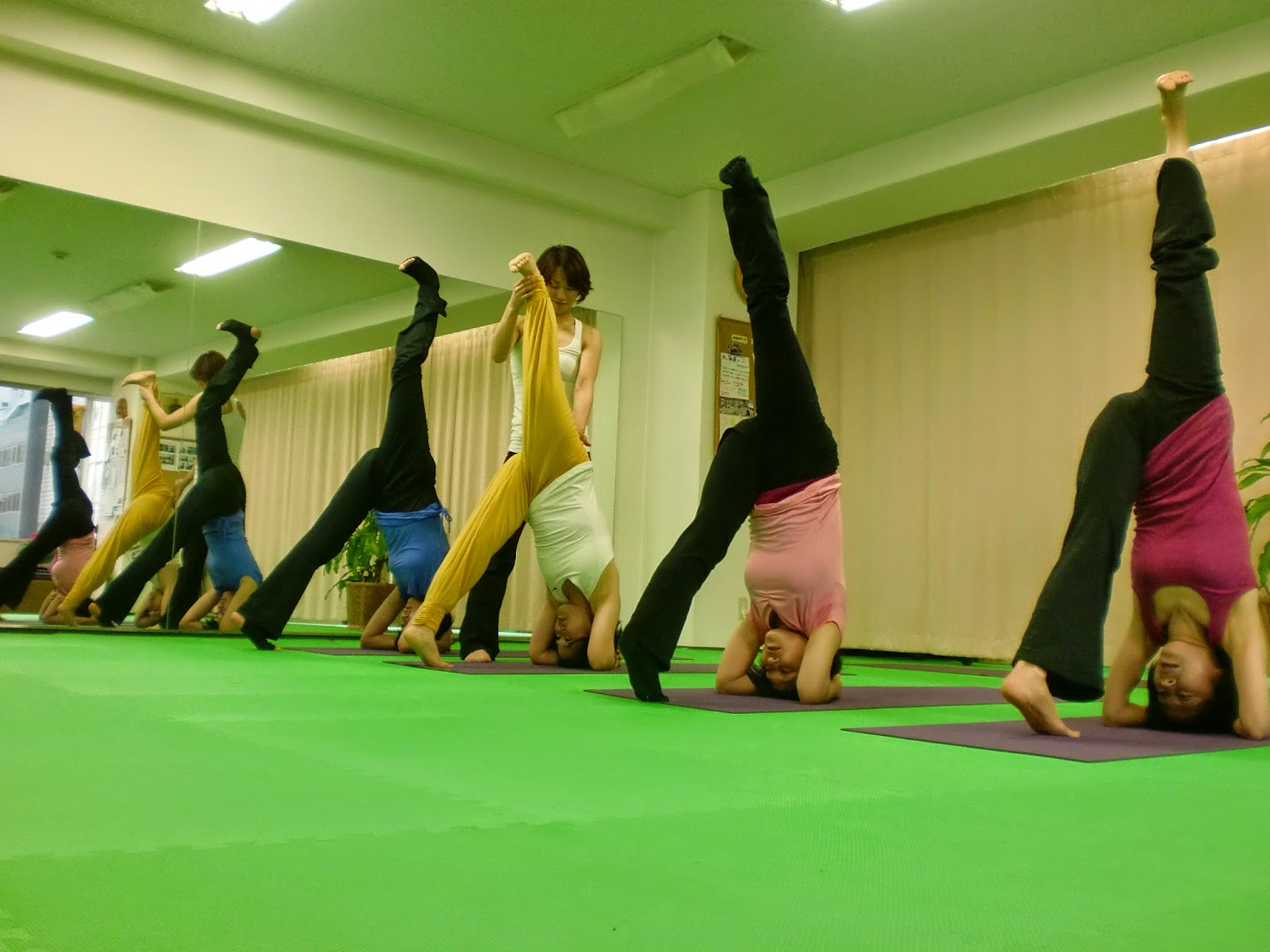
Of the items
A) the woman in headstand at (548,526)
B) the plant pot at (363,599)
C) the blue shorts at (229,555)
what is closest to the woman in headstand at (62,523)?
the blue shorts at (229,555)

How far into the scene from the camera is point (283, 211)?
5223 mm

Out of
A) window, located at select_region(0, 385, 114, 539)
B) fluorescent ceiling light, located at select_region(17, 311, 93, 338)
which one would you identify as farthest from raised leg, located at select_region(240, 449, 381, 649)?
fluorescent ceiling light, located at select_region(17, 311, 93, 338)

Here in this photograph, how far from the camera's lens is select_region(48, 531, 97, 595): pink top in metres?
4.69

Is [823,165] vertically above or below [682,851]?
above

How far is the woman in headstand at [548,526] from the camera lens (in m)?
3.50

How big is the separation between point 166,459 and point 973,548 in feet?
13.1

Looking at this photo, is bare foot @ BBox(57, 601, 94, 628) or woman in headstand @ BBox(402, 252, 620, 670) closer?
woman in headstand @ BBox(402, 252, 620, 670)

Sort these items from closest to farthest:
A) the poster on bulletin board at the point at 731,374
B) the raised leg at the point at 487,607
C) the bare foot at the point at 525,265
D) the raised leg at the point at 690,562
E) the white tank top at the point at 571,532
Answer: the raised leg at the point at 690,562, the bare foot at the point at 525,265, the white tank top at the point at 571,532, the raised leg at the point at 487,607, the poster on bulletin board at the point at 731,374

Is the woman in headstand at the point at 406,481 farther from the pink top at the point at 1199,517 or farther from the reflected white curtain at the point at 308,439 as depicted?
the pink top at the point at 1199,517

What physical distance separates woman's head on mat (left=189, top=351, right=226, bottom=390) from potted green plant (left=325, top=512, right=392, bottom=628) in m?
1.18

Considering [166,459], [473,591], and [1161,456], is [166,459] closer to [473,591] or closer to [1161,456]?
[473,591]

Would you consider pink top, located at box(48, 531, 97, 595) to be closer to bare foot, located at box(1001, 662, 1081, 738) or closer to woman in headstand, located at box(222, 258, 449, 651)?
woman in headstand, located at box(222, 258, 449, 651)

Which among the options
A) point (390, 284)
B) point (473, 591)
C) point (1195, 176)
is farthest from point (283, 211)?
point (1195, 176)

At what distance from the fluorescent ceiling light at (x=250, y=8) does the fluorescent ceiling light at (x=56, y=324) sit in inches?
56.2
